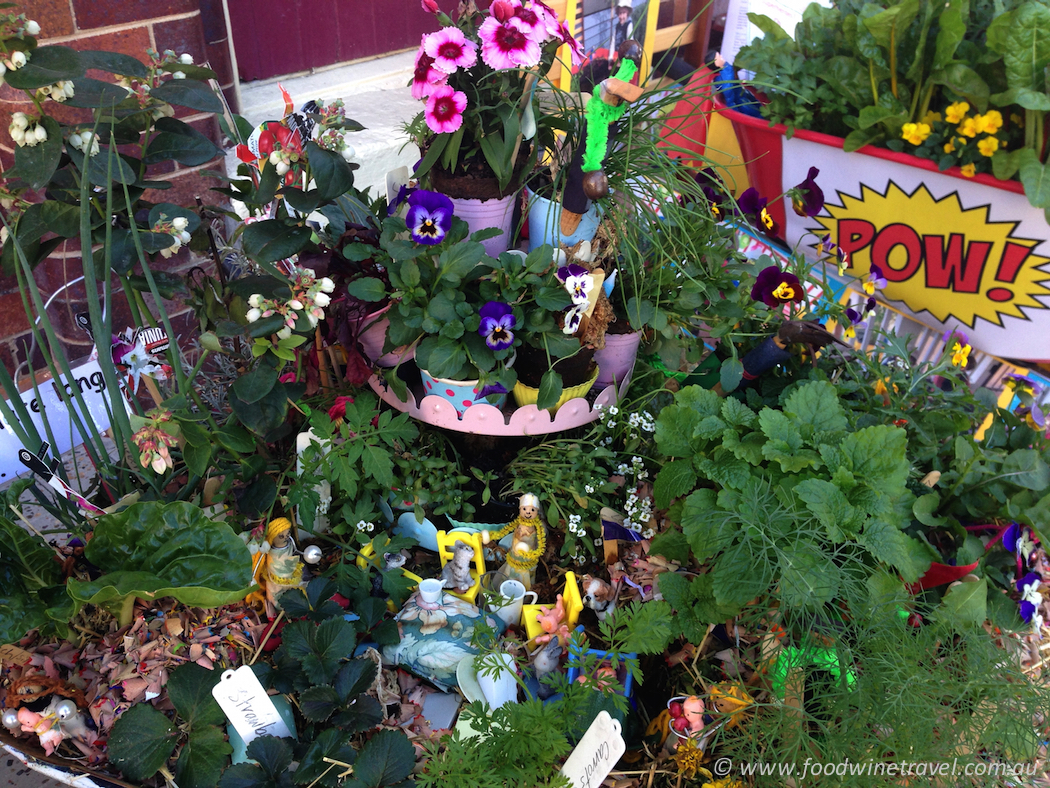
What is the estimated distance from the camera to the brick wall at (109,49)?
1508 millimetres

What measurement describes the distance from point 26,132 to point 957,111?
188cm

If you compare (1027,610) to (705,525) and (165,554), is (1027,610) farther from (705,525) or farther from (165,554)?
(165,554)

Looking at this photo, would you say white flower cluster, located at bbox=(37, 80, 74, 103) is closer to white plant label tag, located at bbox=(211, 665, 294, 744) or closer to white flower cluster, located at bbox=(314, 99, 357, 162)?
white flower cluster, located at bbox=(314, 99, 357, 162)

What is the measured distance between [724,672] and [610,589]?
22 cm

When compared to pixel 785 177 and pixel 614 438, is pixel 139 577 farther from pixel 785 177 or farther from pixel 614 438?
pixel 785 177

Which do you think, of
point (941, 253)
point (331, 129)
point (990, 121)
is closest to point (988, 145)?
point (990, 121)

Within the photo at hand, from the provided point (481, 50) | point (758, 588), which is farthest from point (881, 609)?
point (481, 50)

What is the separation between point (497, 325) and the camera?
3.69ft

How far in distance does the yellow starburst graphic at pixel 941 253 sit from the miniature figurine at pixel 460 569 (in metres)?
1.43

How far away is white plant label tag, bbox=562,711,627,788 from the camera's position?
86 centimetres

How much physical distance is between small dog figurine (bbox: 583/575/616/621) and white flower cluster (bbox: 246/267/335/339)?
1.98 ft

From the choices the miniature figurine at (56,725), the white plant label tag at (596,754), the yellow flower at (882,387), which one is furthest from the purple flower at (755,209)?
the miniature figurine at (56,725)

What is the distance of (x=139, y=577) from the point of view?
102cm

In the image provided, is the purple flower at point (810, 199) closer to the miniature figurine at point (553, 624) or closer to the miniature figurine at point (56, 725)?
the miniature figurine at point (553, 624)
